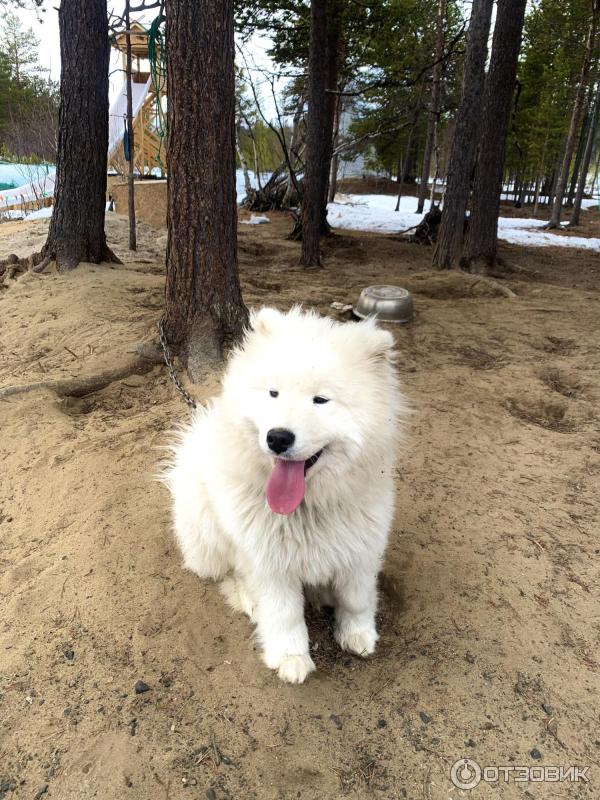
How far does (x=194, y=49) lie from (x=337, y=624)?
4143mm

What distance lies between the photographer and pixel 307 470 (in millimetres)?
1843

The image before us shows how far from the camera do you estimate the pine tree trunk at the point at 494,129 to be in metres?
8.29

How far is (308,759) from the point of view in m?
1.79

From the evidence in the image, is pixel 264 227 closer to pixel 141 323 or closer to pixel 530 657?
pixel 141 323

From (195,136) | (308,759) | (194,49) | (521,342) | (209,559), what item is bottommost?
(308,759)

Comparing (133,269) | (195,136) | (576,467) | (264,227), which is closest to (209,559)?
(576,467)

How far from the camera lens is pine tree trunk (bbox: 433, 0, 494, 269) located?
26.2ft

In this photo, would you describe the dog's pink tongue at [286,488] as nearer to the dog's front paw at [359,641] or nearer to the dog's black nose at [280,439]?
the dog's black nose at [280,439]

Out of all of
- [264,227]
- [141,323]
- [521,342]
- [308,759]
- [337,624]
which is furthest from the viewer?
[264,227]

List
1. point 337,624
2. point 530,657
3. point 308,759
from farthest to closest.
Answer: point 337,624 → point 530,657 → point 308,759

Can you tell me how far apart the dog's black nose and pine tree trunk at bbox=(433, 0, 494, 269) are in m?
8.61

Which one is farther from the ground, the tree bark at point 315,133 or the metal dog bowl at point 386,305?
the tree bark at point 315,133

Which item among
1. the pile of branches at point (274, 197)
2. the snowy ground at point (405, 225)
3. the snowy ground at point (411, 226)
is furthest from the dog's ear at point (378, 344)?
the pile of branches at point (274, 197)

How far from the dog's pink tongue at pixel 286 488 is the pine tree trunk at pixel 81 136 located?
6.13 metres
